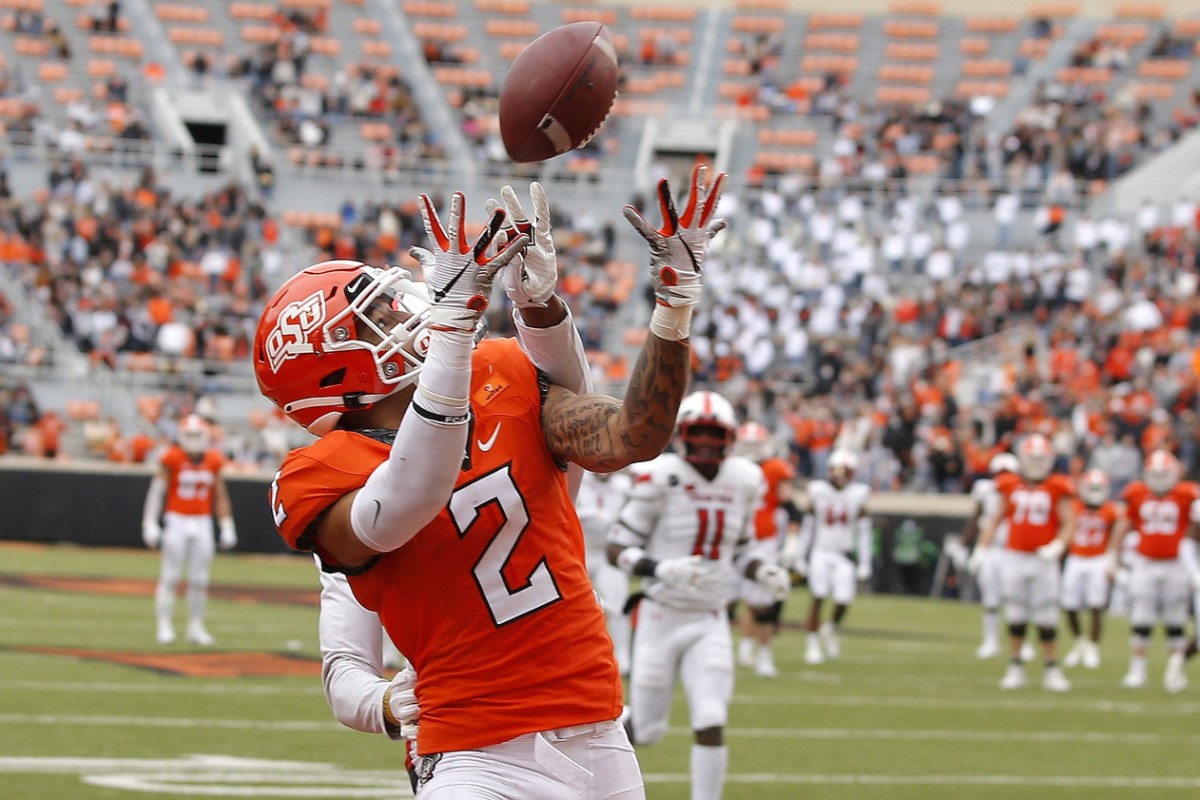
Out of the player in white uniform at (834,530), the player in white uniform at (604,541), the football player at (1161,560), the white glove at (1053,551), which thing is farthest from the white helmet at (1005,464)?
the player in white uniform at (604,541)

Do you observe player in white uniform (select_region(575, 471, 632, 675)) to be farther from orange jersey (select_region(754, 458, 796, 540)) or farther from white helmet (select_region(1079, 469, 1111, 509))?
white helmet (select_region(1079, 469, 1111, 509))

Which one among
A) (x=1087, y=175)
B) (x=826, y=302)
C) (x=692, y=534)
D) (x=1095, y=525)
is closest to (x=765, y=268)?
(x=826, y=302)

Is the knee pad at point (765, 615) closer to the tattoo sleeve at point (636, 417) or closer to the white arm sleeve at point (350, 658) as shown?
the white arm sleeve at point (350, 658)

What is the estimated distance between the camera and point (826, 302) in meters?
25.8

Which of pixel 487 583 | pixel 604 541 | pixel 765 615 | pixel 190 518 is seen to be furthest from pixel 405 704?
pixel 190 518

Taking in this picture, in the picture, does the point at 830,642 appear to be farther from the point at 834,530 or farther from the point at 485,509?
the point at 485,509

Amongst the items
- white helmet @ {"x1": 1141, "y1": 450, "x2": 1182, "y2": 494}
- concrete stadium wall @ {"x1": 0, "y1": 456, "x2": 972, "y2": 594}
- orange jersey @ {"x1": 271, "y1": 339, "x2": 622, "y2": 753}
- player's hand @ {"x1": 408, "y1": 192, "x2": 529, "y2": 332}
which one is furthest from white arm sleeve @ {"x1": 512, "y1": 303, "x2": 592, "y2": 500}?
concrete stadium wall @ {"x1": 0, "y1": 456, "x2": 972, "y2": 594}

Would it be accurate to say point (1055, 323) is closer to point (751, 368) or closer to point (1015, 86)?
point (751, 368)

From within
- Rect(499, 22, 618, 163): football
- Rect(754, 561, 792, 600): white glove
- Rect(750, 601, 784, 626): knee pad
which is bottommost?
Rect(750, 601, 784, 626): knee pad

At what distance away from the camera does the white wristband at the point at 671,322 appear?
9.75 feet

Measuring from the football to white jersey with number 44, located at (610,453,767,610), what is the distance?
460 centimetres

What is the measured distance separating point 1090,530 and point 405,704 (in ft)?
41.7

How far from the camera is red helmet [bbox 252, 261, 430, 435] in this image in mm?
3188

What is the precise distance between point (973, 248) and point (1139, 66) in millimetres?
6632
